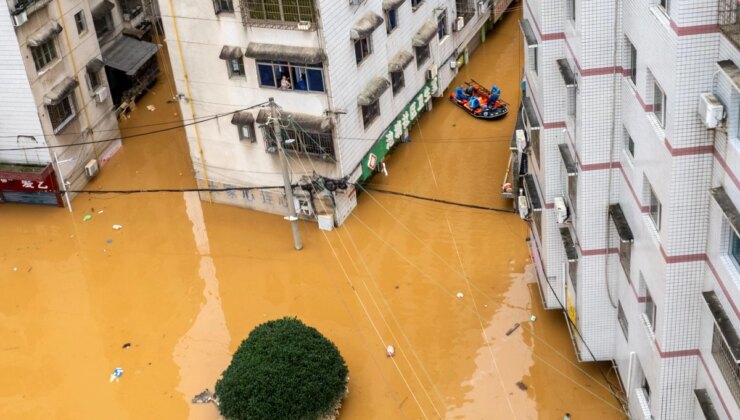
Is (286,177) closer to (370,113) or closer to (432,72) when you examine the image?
(370,113)

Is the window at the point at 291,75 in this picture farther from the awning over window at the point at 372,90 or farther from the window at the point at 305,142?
the awning over window at the point at 372,90

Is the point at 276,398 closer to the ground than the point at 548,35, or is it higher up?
closer to the ground

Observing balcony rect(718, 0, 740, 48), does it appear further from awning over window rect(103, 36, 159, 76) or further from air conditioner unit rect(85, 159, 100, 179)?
awning over window rect(103, 36, 159, 76)

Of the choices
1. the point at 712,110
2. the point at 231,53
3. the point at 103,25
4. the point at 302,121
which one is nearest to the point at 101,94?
the point at 103,25

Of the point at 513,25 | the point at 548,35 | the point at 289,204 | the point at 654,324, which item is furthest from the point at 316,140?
the point at 513,25

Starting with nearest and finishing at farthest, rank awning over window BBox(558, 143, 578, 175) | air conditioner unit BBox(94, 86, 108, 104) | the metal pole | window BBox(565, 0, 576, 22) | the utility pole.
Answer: window BBox(565, 0, 576, 22) < awning over window BBox(558, 143, 578, 175) < the utility pole < the metal pole < air conditioner unit BBox(94, 86, 108, 104)

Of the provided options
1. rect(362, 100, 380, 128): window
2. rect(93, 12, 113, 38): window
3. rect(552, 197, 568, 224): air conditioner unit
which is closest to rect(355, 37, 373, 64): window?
rect(362, 100, 380, 128): window

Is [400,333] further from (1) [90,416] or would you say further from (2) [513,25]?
(2) [513,25]
